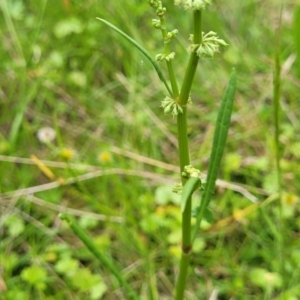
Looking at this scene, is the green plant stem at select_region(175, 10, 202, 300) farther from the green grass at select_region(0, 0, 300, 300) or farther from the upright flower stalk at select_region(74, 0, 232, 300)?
the green grass at select_region(0, 0, 300, 300)

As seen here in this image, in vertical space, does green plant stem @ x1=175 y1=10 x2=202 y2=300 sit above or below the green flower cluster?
below

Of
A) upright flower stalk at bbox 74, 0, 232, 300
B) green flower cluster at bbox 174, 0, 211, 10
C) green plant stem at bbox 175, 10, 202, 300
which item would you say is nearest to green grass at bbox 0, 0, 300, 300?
green plant stem at bbox 175, 10, 202, 300

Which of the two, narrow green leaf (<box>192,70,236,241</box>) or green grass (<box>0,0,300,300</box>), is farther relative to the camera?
green grass (<box>0,0,300,300</box>)

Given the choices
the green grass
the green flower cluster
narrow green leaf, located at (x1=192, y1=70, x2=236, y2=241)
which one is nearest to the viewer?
the green flower cluster

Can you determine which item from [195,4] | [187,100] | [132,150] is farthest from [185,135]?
[132,150]

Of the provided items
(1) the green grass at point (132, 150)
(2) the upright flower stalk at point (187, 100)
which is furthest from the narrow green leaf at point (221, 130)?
(1) the green grass at point (132, 150)

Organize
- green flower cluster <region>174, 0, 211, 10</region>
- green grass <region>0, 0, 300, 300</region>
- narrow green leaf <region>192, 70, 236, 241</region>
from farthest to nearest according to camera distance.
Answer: green grass <region>0, 0, 300, 300</region>
narrow green leaf <region>192, 70, 236, 241</region>
green flower cluster <region>174, 0, 211, 10</region>

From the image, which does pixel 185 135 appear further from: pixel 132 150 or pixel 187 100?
pixel 132 150

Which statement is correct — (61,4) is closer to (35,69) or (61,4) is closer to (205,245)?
(35,69)

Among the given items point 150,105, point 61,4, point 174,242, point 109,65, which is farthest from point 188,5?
point 61,4
